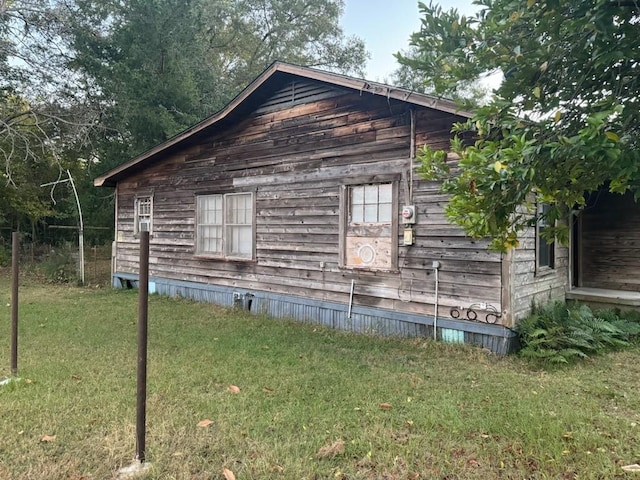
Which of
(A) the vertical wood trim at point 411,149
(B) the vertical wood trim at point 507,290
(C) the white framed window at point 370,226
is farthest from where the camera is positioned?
(C) the white framed window at point 370,226

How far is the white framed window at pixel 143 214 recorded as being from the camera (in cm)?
1081

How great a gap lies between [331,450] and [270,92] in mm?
6669

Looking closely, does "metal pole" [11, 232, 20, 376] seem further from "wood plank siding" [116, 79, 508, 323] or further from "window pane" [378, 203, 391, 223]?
"window pane" [378, 203, 391, 223]

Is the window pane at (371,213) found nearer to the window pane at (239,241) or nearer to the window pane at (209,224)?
the window pane at (239,241)

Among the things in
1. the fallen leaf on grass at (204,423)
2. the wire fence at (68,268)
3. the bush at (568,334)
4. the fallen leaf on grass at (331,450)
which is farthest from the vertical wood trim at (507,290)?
the wire fence at (68,268)

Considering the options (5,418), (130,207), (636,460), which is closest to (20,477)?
(5,418)

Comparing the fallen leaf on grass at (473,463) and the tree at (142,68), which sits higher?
the tree at (142,68)

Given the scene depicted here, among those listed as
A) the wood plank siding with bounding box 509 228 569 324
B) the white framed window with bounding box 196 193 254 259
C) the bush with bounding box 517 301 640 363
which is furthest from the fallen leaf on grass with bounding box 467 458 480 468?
the white framed window with bounding box 196 193 254 259

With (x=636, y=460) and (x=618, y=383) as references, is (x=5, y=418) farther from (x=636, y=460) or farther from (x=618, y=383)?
(x=618, y=383)

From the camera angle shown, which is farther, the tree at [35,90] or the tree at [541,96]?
the tree at [35,90]

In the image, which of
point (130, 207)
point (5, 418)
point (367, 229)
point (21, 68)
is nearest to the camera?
point (5, 418)

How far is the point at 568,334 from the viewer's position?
5.62m

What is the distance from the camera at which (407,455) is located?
3010mm

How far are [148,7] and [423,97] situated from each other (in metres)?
→ 14.2
